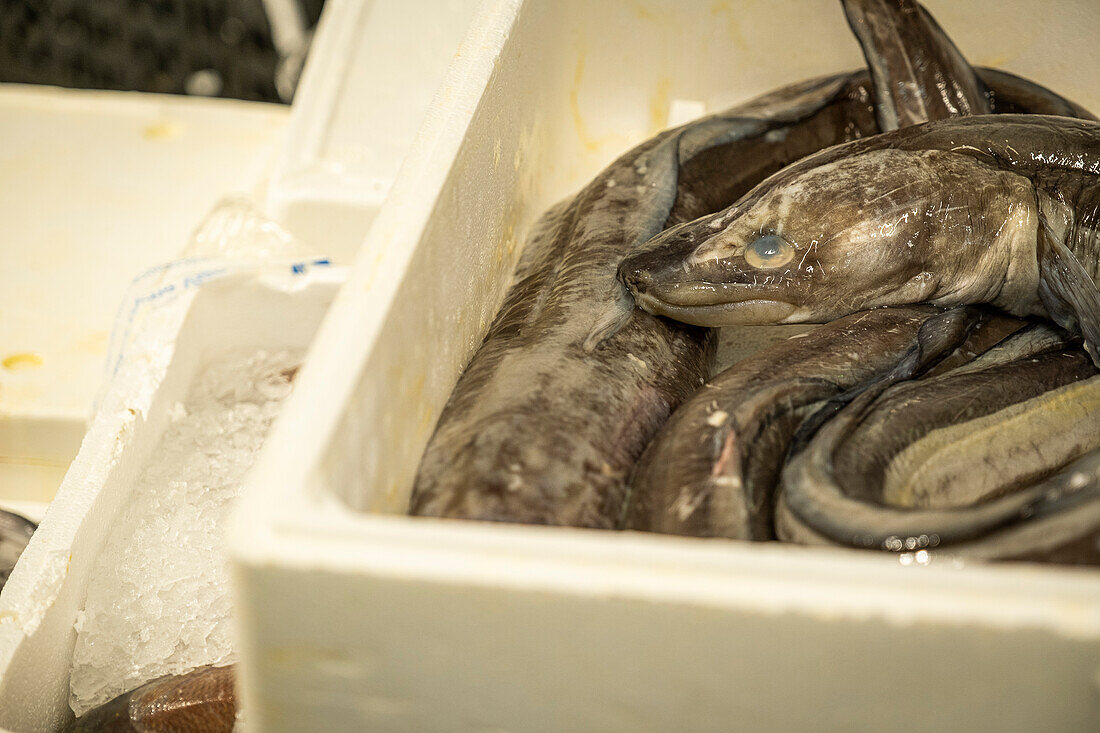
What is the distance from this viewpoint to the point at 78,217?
6.95 ft

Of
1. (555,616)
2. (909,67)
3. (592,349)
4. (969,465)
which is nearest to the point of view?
(555,616)

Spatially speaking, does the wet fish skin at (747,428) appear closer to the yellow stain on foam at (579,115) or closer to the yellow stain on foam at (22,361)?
the yellow stain on foam at (579,115)

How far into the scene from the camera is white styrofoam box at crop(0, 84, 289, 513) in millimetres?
1677

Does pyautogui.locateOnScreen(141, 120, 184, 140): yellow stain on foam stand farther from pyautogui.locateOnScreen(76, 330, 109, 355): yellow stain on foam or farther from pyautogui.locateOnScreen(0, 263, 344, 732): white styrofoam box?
pyautogui.locateOnScreen(0, 263, 344, 732): white styrofoam box

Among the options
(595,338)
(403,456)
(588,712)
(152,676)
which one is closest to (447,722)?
(588,712)

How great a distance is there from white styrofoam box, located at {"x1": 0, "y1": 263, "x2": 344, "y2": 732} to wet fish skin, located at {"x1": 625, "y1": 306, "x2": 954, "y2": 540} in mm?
699

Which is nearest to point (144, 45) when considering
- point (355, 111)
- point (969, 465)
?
point (355, 111)

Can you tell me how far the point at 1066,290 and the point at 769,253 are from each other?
0.33 metres

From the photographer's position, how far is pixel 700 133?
1404 mm

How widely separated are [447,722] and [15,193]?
196 centimetres

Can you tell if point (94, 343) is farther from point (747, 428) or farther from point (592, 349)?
point (747, 428)

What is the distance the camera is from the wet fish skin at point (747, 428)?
0.80 metres

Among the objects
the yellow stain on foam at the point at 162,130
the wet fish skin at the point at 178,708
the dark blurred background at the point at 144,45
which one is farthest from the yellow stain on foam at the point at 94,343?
the dark blurred background at the point at 144,45

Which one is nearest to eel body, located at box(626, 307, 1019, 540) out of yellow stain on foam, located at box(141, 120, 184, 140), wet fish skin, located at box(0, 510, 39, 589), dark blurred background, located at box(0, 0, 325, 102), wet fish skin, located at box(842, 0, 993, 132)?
wet fish skin, located at box(842, 0, 993, 132)
